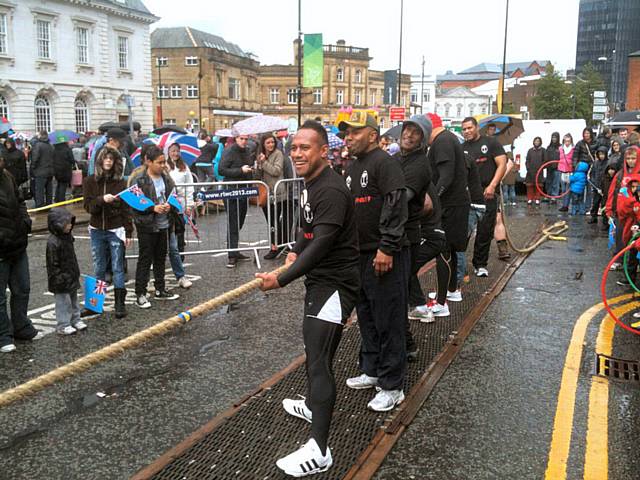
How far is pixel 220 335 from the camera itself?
6.09m

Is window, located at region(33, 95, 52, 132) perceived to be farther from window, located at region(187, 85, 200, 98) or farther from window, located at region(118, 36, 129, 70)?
window, located at region(187, 85, 200, 98)

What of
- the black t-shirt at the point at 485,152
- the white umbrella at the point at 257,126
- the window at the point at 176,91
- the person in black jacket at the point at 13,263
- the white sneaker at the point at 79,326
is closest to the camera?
the person in black jacket at the point at 13,263

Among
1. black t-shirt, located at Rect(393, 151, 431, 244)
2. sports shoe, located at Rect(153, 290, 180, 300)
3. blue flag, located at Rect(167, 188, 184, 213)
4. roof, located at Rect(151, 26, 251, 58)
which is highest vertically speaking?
roof, located at Rect(151, 26, 251, 58)

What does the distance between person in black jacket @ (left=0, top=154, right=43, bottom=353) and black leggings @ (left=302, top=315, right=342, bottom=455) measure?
139 inches

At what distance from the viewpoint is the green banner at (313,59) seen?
22359mm

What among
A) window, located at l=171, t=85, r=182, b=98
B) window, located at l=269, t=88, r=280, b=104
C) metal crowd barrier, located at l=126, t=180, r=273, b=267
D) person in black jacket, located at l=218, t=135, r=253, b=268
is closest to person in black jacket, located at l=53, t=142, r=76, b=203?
metal crowd barrier, located at l=126, t=180, r=273, b=267

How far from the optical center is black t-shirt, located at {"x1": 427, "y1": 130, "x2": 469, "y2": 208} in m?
6.38

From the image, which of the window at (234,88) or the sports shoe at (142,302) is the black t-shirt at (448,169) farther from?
the window at (234,88)

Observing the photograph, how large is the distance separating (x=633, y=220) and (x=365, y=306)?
4.50 metres

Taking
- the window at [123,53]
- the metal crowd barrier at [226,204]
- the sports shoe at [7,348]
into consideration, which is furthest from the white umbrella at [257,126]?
the window at [123,53]

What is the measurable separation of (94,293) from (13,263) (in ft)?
3.13

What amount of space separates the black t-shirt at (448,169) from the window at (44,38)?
43.7m

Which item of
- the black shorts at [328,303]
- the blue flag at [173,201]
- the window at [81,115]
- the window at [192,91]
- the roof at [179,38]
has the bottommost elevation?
the black shorts at [328,303]

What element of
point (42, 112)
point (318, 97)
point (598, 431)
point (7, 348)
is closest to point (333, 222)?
point (598, 431)
